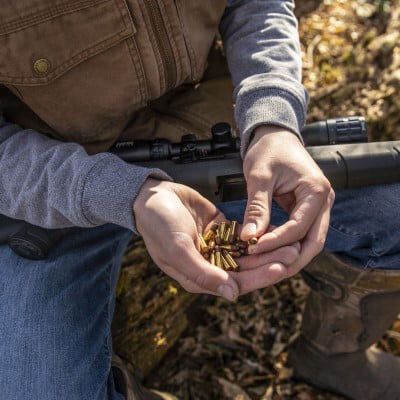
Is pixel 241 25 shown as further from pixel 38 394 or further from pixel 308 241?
pixel 38 394

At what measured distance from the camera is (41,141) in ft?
6.52

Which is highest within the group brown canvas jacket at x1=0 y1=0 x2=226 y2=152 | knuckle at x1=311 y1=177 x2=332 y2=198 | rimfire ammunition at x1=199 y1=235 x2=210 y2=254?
brown canvas jacket at x1=0 y1=0 x2=226 y2=152

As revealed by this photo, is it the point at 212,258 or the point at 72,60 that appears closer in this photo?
the point at 212,258

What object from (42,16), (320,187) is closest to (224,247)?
(320,187)

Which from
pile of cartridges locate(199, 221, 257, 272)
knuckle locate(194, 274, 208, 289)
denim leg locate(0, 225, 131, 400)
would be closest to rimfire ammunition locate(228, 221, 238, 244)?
pile of cartridges locate(199, 221, 257, 272)

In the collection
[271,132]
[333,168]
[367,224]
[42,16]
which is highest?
[42,16]

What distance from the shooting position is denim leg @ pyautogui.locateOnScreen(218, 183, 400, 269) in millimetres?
2051

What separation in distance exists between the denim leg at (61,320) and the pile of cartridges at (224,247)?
0.63 metres

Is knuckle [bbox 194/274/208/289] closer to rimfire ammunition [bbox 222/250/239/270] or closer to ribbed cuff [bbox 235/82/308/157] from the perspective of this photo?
rimfire ammunition [bbox 222/250/239/270]

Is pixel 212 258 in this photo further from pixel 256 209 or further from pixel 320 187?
pixel 320 187

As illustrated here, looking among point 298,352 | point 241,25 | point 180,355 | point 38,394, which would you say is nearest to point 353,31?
point 241,25

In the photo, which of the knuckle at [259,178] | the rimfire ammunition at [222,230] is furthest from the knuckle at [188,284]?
the knuckle at [259,178]

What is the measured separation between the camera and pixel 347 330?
8.24 ft

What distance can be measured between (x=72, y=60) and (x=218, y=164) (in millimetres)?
738
